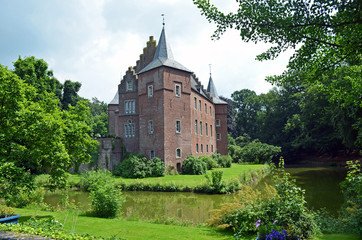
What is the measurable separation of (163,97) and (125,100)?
21.0ft

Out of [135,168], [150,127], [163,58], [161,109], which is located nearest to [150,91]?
[161,109]

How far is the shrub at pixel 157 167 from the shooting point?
1017 inches

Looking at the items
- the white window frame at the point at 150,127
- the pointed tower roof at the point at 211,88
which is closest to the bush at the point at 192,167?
the white window frame at the point at 150,127

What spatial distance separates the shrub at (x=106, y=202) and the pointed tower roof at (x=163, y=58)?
19.4m

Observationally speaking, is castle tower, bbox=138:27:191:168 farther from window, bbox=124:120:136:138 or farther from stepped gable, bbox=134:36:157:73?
stepped gable, bbox=134:36:157:73

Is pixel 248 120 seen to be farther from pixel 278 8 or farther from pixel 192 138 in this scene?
pixel 278 8

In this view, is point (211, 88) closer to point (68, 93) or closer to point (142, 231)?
point (68, 93)

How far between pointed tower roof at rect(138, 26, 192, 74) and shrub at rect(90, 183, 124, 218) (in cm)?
1939

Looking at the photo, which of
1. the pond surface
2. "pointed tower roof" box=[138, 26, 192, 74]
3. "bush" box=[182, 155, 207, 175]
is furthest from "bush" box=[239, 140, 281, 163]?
the pond surface

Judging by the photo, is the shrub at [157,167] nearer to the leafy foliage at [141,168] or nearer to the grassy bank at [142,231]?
the leafy foliage at [141,168]

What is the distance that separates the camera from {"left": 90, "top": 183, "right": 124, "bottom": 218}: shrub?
10.8 meters

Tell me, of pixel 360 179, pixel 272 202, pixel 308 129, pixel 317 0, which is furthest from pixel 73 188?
pixel 308 129

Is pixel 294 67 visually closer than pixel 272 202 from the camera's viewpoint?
Yes

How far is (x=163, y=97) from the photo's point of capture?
91.6 feet
